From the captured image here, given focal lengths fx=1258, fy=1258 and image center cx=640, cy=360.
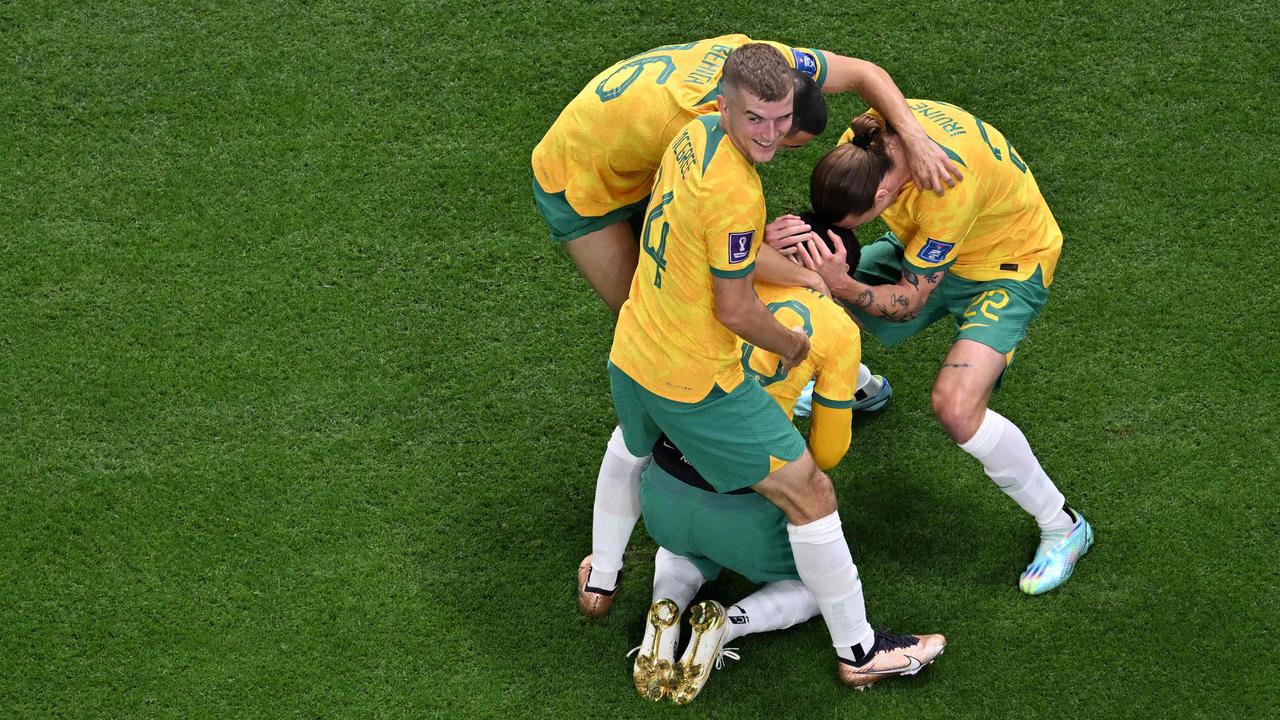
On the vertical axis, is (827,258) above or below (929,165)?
→ below

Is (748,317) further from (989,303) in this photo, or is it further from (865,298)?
(989,303)

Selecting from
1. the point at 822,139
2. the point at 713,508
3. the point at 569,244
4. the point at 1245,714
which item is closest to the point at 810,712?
the point at 713,508

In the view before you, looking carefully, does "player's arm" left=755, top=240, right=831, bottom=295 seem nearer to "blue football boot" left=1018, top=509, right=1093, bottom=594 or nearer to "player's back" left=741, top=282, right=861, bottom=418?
"player's back" left=741, top=282, right=861, bottom=418

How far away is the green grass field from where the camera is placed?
4500 millimetres

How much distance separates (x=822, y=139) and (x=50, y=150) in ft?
12.2

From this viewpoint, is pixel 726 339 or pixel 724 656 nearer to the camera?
pixel 726 339

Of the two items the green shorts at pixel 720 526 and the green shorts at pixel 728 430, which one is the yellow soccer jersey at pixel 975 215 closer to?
the green shorts at pixel 728 430

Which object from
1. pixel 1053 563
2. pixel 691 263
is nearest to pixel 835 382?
pixel 691 263

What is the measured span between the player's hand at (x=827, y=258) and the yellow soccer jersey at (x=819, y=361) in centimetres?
11

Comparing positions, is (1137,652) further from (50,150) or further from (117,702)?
(50,150)

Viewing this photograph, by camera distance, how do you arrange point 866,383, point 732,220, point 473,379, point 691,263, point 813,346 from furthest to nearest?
1. point 473,379
2. point 866,383
3. point 813,346
4. point 691,263
5. point 732,220

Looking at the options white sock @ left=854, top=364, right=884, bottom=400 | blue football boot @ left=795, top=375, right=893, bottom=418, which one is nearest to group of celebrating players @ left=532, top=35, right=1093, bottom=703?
white sock @ left=854, top=364, right=884, bottom=400

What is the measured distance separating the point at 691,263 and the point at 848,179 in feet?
2.54

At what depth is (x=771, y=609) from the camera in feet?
14.6
